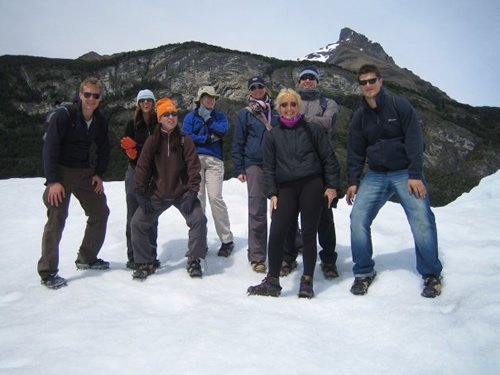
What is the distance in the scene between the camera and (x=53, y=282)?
3980 millimetres

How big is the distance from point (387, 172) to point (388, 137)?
37 centimetres

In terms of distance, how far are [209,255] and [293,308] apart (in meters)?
2.20

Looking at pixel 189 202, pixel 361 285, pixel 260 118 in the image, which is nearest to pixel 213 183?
pixel 189 202

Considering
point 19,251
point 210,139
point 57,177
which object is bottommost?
point 19,251

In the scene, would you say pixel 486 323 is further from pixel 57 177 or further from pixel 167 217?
pixel 167 217

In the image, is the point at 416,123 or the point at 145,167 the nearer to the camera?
the point at 416,123

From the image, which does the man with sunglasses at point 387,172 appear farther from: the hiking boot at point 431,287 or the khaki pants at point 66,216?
the khaki pants at point 66,216

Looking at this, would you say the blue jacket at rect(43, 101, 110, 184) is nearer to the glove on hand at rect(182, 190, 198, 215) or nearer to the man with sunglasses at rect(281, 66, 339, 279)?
the glove on hand at rect(182, 190, 198, 215)

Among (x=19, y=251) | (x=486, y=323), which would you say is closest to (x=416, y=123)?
(x=486, y=323)

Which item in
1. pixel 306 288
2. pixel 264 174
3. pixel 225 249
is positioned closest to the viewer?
pixel 306 288

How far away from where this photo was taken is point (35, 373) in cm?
234

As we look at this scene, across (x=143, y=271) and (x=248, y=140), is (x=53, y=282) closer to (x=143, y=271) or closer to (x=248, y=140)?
(x=143, y=271)

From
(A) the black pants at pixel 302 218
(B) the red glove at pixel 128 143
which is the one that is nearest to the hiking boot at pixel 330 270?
(A) the black pants at pixel 302 218

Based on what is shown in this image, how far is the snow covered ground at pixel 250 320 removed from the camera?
95.3 inches
